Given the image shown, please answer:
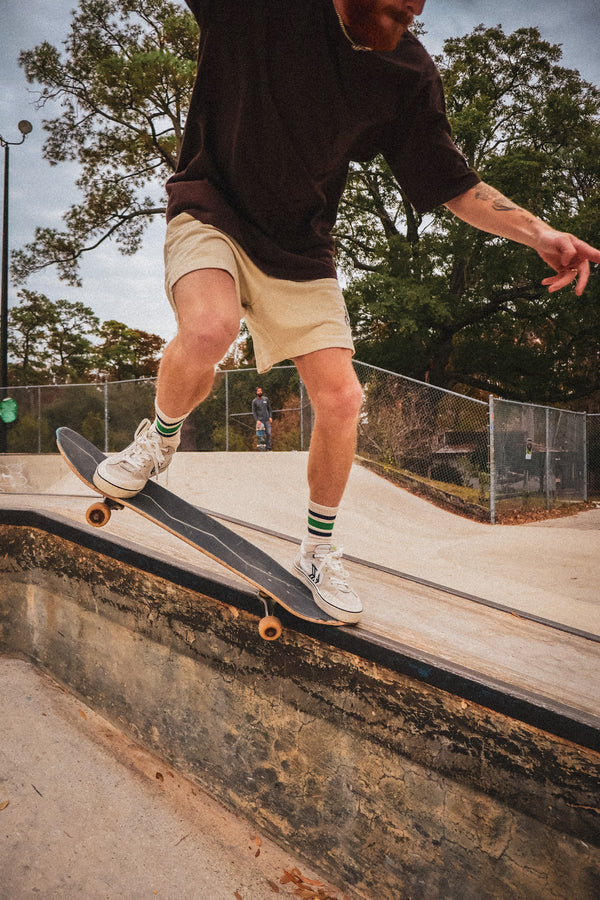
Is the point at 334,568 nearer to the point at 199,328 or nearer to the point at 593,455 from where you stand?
the point at 199,328

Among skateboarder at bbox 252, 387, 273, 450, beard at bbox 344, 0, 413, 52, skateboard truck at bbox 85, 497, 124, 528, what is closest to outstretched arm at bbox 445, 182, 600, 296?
beard at bbox 344, 0, 413, 52

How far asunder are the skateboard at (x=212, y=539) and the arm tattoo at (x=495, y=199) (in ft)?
4.71

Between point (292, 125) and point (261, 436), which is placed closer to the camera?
point (292, 125)

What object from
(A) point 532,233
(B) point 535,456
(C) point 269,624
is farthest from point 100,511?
(B) point 535,456

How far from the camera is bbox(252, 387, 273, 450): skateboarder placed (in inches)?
531

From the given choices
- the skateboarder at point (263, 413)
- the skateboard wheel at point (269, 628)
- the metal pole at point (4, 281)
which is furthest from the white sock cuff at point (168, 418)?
the metal pole at point (4, 281)

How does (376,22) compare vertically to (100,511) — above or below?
above

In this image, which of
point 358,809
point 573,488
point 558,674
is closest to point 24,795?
point 358,809

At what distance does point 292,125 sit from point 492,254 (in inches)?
694

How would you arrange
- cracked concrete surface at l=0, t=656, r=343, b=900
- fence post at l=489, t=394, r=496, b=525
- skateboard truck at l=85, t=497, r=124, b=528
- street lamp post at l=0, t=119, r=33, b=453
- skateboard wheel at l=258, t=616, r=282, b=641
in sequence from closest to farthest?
cracked concrete surface at l=0, t=656, r=343, b=900, skateboard wheel at l=258, t=616, r=282, b=641, skateboard truck at l=85, t=497, r=124, b=528, fence post at l=489, t=394, r=496, b=525, street lamp post at l=0, t=119, r=33, b=453

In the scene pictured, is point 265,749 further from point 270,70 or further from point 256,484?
point 256,484

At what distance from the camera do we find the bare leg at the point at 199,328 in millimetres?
1671

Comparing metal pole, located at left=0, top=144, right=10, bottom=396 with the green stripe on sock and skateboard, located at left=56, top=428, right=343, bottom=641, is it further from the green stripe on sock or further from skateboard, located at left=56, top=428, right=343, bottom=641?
the green stripe on sock

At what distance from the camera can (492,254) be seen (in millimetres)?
17516
